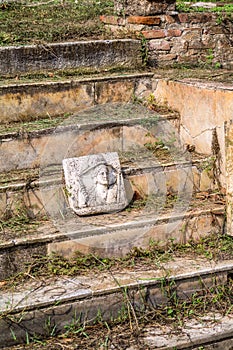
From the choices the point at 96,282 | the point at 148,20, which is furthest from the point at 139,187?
the point at 148,20

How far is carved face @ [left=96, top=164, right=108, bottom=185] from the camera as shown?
4.54 meters

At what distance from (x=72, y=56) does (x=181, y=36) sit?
1.18 m

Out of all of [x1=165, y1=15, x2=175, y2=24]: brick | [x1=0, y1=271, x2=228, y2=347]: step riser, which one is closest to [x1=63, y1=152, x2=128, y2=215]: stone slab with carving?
[x1=0, y1=271, x2=228, y2=347]: step riser

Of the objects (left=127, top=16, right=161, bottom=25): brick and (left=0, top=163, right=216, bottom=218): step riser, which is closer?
(left=0, top=163, right=216, bottom=218): step riser

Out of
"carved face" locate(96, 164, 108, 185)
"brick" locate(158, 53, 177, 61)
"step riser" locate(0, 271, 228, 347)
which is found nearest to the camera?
"step riser" locate(0, 271, 228, 347)

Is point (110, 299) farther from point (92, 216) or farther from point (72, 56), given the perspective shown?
point (72, 56)

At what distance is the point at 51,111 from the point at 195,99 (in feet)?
3.83

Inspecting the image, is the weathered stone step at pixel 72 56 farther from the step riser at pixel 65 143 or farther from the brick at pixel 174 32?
the step riser at pixel 65 143

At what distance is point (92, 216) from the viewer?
4.55 meters

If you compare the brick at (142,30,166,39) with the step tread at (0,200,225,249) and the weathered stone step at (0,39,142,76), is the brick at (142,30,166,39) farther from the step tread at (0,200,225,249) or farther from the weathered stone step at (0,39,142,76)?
the step tread at (0,200,225,249)

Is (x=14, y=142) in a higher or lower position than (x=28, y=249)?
higher

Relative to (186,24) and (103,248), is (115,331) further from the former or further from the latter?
(186,24)

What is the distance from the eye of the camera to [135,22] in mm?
6238

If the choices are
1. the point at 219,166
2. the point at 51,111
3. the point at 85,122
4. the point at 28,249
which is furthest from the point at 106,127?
the point at 28,249
